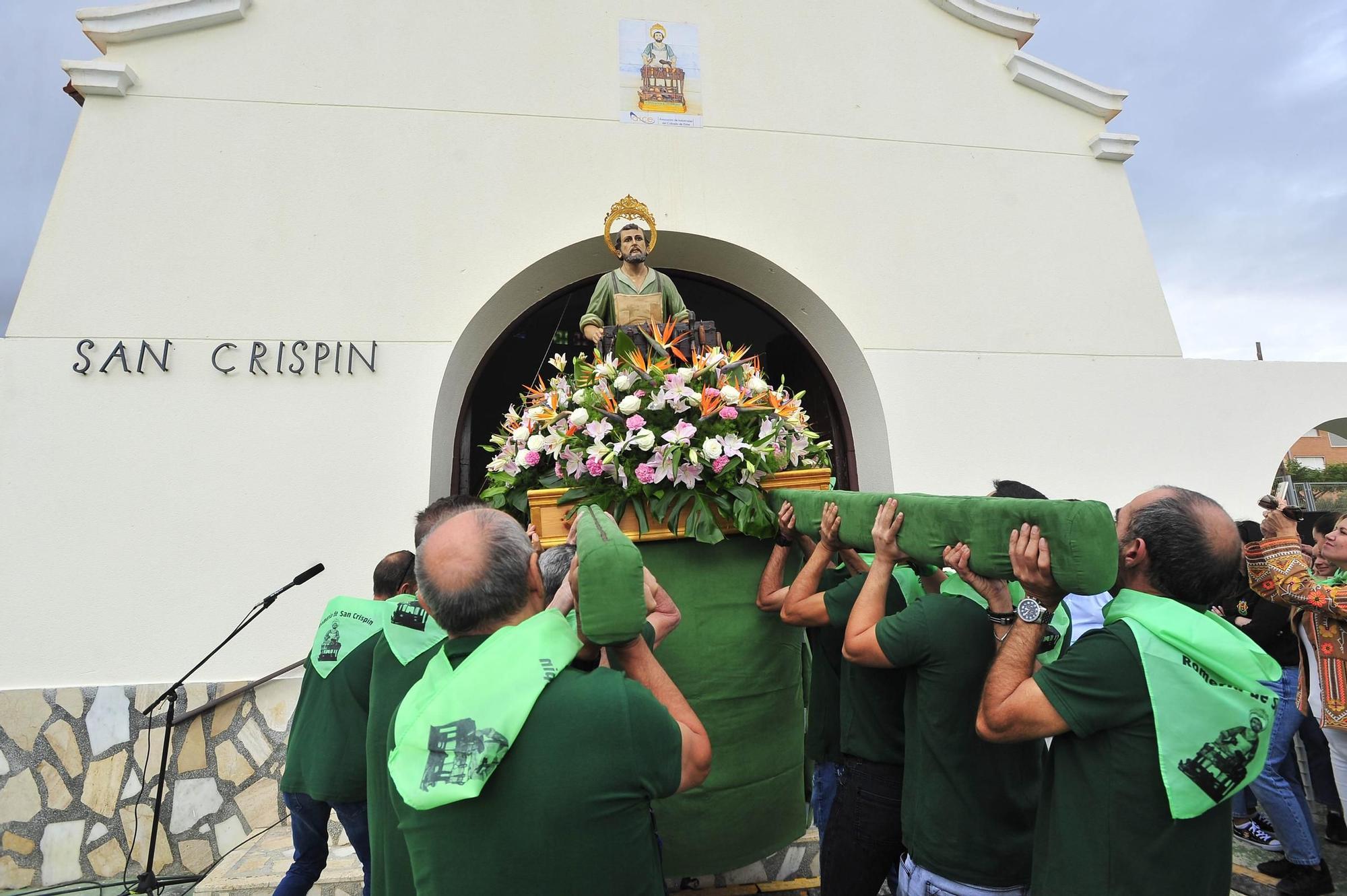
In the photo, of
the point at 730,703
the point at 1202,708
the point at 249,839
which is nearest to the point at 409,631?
the point at 730,703

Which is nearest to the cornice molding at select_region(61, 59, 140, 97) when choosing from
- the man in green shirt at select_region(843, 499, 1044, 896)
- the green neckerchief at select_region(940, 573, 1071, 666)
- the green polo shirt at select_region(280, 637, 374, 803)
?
the green polo shirt at select_region(280, 637, 374, 803)

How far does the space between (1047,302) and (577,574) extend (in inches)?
215

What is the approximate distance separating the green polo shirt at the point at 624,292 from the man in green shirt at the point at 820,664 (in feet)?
5.17

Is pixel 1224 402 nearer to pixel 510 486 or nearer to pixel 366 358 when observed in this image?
pixel 510 486

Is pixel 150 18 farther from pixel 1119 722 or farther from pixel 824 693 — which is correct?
pixel 1119 722

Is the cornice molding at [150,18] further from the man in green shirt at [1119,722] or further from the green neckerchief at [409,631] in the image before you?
the man in green shirt at [1119,722]

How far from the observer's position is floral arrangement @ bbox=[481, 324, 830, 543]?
2508 mm

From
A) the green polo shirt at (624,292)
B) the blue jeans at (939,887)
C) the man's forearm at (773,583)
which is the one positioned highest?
the green polo shirt at (624,292)

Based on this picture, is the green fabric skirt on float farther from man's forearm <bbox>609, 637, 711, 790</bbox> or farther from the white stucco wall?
the white stucco wall

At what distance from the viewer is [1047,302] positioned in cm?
572

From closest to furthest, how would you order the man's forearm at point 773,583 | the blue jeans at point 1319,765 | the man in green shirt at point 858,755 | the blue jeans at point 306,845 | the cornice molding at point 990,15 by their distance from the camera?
1. the man in green shirt at point 858,755
2. the man's forearm at point 773,583
3. the blue jeans at point 306,845
4. the blue jeans at point 1319,765
5. the cornice molding at point 990,15

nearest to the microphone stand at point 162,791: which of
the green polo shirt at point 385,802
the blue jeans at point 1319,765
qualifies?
the green polo shirt at point 385,802

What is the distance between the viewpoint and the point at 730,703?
253 cm

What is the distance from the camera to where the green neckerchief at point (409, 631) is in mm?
2217
